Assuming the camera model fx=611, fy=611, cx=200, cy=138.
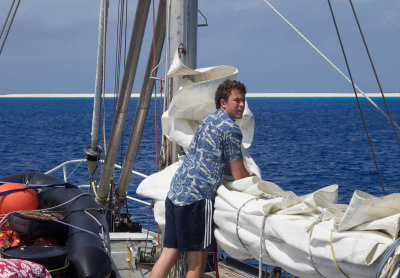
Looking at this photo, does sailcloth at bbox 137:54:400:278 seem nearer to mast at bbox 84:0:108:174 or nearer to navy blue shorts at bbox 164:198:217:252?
navy blue shorts at bbox 164:198:217:252

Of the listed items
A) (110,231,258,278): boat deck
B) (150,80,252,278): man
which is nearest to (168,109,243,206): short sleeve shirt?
(150,80,252,278): man

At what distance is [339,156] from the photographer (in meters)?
38.4

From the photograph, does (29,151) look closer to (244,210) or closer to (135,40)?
(135,40)

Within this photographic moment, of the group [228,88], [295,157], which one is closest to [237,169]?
[228,88]

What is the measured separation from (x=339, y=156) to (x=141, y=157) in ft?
43.4

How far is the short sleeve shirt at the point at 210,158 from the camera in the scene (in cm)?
387

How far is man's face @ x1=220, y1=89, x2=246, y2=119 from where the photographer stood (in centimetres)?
396

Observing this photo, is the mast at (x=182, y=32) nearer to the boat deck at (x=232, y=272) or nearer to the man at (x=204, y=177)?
the man at (x=204, y=177)

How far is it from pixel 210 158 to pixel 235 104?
0.39 metres

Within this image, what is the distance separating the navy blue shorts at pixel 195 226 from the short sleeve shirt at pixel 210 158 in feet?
0.15

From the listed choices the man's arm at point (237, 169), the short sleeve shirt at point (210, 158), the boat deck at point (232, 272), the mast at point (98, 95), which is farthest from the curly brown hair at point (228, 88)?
the mast at point (98, 95)

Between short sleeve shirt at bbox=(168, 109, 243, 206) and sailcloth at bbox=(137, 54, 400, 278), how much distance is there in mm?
104

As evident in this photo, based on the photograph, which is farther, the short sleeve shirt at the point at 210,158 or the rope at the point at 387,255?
the short sleeve shirt at the point at 210,158

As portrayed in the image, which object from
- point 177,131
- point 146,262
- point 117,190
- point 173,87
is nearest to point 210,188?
point 177,131
